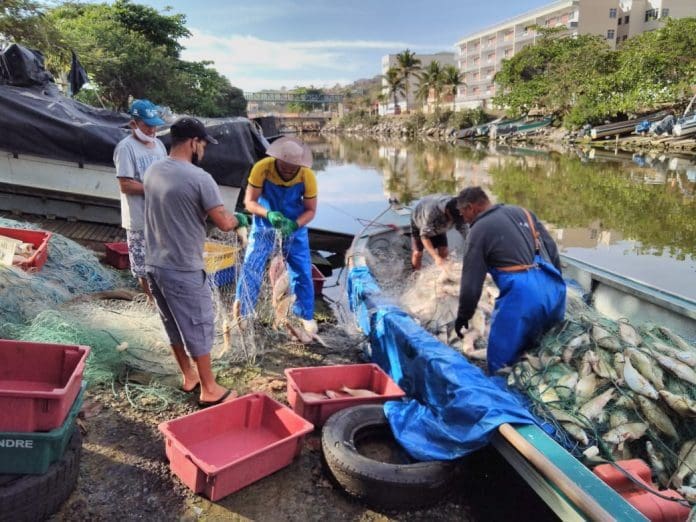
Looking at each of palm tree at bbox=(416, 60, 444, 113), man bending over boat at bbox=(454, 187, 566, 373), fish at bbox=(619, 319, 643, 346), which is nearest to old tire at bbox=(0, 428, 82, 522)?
man bending over boat at bbox=(454, 187, 566, 373)

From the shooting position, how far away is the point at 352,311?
6.27 metres

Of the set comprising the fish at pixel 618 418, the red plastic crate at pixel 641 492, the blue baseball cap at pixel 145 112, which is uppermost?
the blue baseball cap at pixel 145 112

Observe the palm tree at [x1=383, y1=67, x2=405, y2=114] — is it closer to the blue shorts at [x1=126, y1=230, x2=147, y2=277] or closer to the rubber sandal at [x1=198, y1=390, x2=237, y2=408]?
the blue shorts at [x1=126, y1=230, x2=147, y2=277]

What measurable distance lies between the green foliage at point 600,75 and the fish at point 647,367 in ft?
119

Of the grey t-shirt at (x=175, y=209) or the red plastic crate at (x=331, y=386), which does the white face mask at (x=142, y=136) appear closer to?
the grey t-shirt at (x=175, y=209)

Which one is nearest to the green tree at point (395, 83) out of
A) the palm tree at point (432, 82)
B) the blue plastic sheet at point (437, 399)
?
the palm tree at point (432, 82)

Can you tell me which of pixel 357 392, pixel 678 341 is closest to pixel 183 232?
pixel 357 392

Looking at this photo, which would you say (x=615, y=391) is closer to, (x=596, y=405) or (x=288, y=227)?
(x=596, y=405)

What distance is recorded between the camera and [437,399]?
3.37 meters

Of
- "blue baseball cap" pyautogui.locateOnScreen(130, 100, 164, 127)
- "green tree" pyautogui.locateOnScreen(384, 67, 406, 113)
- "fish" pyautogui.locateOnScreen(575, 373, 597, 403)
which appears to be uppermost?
"green tree" pyautogui.locateOnScreen(384, 67, 406, 113)

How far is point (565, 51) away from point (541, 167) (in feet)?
89.5

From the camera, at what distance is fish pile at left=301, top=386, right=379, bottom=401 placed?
374 cm

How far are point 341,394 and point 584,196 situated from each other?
15.6m

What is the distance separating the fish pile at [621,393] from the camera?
9.78 feet
